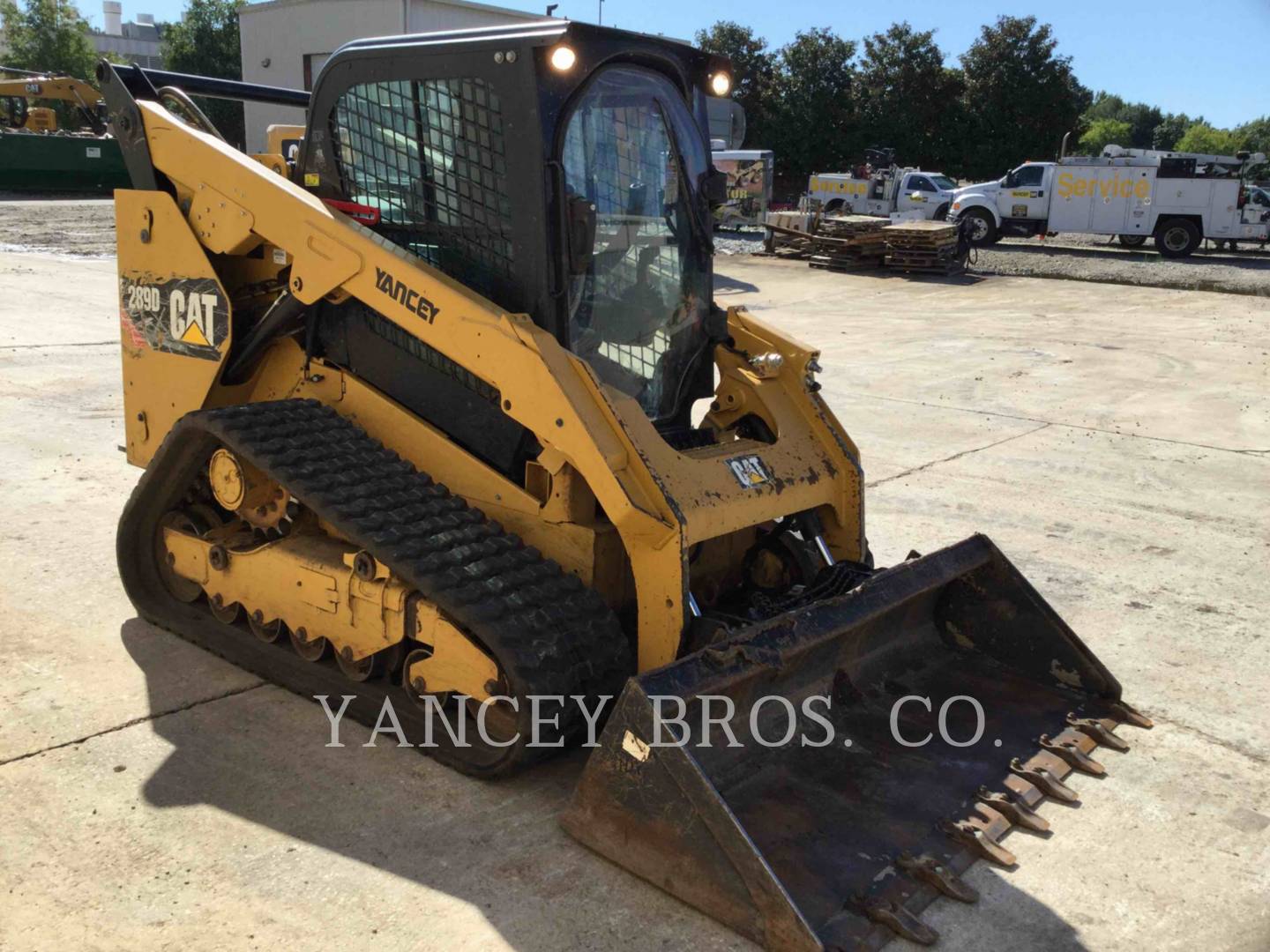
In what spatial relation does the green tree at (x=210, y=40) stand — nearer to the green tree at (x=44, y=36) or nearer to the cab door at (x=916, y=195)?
the green tree at (x=44, y=36)

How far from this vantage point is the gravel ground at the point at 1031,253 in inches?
749

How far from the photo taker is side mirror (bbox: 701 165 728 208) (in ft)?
14.6

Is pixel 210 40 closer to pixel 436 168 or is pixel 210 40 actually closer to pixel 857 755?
pixel 436 168

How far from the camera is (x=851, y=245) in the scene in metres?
20.7

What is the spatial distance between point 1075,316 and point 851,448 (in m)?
12.2

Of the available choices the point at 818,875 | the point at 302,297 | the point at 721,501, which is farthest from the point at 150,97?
the point at 818,875

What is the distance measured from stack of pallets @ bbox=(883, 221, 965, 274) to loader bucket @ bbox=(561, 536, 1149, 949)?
55.0ft

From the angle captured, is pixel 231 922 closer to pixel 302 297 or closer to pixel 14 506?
pixel 302 297

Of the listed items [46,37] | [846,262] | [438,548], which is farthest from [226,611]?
[46,37]

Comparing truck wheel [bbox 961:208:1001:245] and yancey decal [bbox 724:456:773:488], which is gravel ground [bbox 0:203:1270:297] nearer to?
truck wheel [bbox 961:208:1001:245]

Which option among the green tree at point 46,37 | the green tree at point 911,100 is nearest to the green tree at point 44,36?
the green tree at point 46,37

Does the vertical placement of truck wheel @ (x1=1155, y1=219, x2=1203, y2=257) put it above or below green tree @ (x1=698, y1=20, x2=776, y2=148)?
below

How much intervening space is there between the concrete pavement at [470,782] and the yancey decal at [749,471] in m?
1.06

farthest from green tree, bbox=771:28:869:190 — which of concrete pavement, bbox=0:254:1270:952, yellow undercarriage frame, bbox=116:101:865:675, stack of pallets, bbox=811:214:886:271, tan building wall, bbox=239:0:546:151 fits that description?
yellow undercarriage frame, bbox=116:101:865:675
